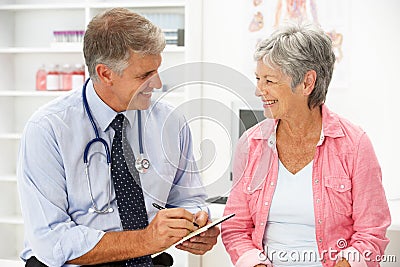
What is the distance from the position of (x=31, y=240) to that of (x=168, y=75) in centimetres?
61

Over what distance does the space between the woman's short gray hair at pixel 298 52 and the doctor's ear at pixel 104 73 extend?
1.45 ft

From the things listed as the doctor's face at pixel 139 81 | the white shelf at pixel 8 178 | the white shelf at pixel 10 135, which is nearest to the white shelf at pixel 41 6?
the white shelf at pixel 10 135

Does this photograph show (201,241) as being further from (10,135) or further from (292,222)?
(10,135)

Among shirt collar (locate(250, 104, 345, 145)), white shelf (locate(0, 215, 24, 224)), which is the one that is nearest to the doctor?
shirt collar (locate(250, 104, 345, 145))

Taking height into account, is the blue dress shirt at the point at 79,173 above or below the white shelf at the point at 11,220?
above

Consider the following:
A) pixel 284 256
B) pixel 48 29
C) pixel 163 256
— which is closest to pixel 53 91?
pixel 48 29

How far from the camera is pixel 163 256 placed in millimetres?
2023

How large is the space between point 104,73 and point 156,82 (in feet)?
0.58

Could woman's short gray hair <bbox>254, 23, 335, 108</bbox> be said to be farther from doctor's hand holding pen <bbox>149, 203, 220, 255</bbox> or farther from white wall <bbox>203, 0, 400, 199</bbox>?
white wall <bbox>203, 0, 400, 199</bbox>

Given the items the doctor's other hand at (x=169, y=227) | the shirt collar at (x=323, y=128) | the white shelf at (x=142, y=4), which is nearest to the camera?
the doctor's other hand at (x=169, y=227)

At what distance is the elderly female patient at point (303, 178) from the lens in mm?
1905

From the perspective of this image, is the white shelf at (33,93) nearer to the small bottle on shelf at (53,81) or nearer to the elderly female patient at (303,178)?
the small bottle on shelf at (53,81)

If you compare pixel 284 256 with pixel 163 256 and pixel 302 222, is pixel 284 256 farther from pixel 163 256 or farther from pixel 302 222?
pixel 163 256

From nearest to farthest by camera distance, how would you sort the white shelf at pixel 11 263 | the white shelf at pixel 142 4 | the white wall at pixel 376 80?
the white wall at pixel 376 80, the white shelf at pixel 142 4, the white shelf at pixel 11 263
